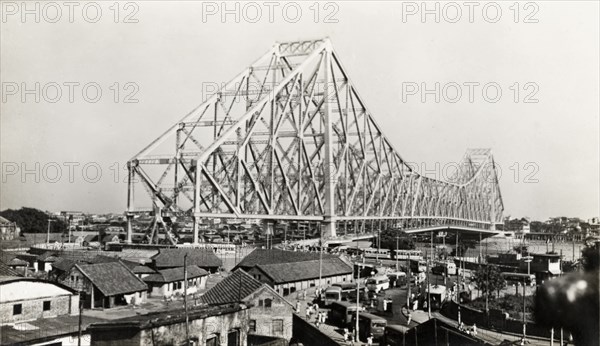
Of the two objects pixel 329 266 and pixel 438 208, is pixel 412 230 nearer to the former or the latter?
pixel 438 208

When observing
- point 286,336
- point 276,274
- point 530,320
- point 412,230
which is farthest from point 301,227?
point 286,336

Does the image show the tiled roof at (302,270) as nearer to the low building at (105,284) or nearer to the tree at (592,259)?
the low building at (105,284)

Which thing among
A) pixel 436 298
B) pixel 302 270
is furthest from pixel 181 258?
pixel 436 298

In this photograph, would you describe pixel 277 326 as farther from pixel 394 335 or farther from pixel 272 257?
pixel 272 257

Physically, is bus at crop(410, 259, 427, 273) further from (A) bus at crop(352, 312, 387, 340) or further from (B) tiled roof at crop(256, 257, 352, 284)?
(A) bus at crop(352, 312, 387, 340)

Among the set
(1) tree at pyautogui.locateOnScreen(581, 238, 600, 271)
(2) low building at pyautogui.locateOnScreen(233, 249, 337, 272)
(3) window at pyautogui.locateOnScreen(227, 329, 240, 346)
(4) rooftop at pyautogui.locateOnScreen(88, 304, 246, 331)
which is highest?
(1) tree at pyautogui.locateOnScreen(581, 238, 600, 271)

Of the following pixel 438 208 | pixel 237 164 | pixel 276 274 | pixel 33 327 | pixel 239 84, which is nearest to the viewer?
pixel 33 327

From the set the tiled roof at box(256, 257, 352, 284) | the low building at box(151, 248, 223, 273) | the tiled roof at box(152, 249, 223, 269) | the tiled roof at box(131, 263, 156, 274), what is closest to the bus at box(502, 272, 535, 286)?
the tiled roof at box(256, 257, 352, 284)
